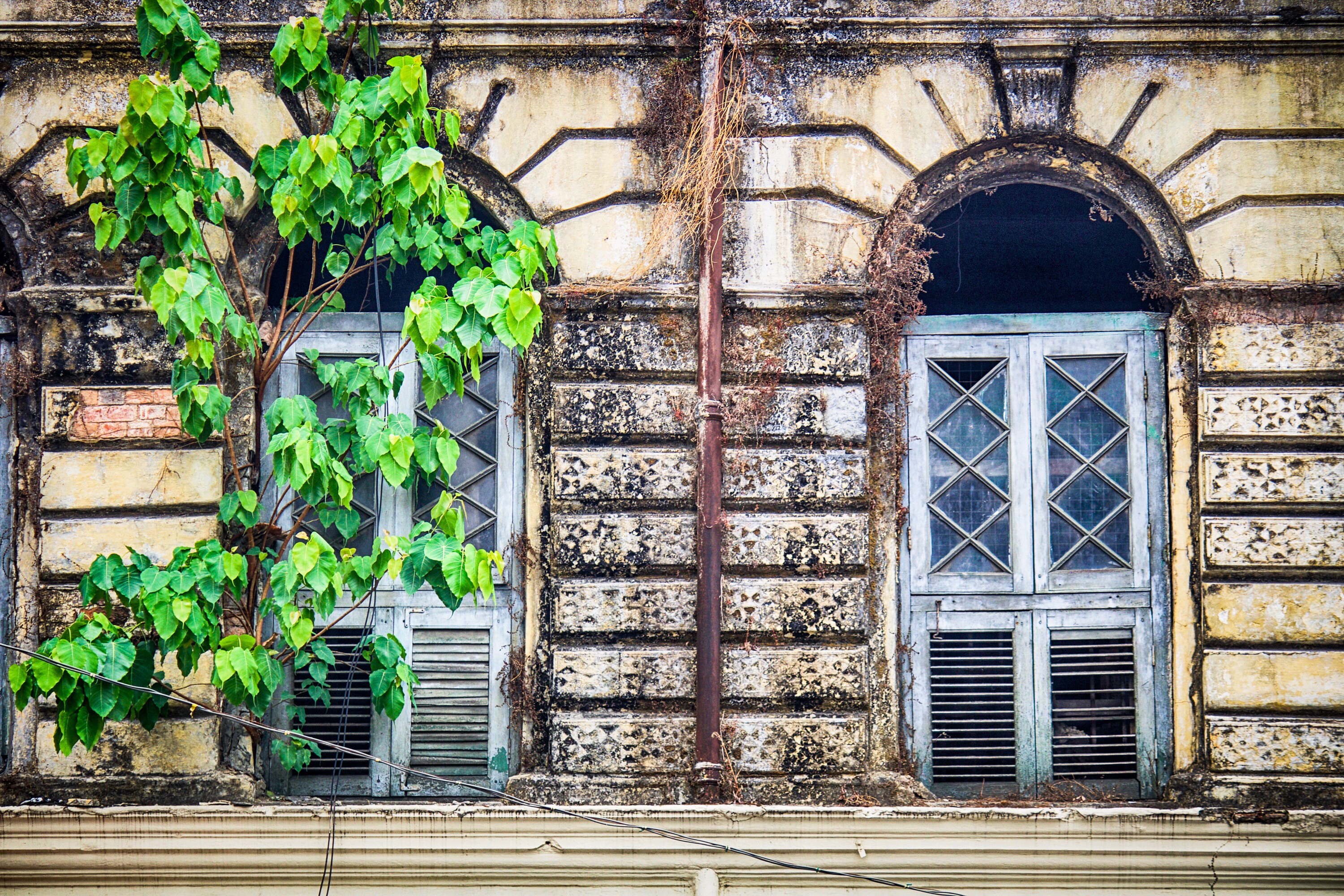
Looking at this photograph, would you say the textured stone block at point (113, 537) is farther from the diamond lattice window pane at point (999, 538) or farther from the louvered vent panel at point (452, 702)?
the diamond lattice window pane at point (999, 538)

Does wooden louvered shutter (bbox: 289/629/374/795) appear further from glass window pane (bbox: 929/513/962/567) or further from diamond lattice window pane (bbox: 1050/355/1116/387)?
diamond lattice window pane (bbox: 1050/355/1116/387)

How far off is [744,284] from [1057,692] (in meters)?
2.59

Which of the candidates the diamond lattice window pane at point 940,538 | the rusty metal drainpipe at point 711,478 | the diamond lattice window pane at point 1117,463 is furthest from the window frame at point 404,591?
the diamond lattice window pane at point 1117,463

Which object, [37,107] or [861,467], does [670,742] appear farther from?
[37,107]

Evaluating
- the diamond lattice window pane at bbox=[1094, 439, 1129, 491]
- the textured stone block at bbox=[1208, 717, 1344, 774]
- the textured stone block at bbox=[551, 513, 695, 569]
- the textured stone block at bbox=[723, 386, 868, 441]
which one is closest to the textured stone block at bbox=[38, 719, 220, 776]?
the textured stone block at bbox=[551, 513, 695, 569]

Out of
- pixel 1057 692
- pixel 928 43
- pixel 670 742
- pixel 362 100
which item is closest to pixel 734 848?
pixel 670 742

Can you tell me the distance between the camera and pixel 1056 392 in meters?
5.36

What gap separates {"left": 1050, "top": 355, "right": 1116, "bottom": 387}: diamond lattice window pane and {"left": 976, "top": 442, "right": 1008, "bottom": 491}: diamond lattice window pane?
0.51m

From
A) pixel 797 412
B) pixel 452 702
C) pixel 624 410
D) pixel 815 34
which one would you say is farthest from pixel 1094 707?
pixel 815 34

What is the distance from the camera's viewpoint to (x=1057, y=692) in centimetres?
524

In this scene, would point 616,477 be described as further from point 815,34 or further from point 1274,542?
point 1274,542

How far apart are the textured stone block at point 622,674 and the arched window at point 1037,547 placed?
4.00 feet

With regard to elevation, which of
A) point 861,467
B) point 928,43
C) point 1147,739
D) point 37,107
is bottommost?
point 1147,739

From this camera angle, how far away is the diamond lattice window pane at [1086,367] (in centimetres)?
535
